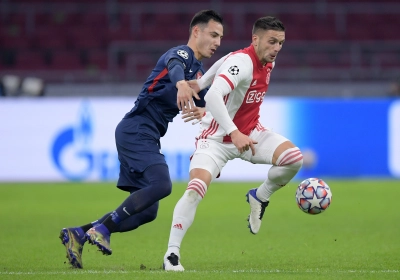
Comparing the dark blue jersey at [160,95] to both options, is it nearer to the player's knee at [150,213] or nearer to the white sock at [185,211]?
the player's knee at [150,213]

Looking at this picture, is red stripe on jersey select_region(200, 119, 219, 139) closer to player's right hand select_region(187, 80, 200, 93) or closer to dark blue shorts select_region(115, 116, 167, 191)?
player's right hand select_region(187, 80, 200, 93)

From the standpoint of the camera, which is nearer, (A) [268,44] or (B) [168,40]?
(A) [268,44]

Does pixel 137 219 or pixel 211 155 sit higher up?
pixel 211 155

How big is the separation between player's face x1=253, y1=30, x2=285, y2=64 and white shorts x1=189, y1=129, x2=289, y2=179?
0.77 m

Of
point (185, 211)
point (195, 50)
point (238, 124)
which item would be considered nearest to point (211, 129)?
point (238, 124)

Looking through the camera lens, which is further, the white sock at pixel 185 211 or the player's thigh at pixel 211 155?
the player's thigh at pixel 211 155

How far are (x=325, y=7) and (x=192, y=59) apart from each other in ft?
60.2

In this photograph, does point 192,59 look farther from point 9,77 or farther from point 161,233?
point 9,77

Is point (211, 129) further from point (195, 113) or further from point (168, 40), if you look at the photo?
point (168, 40)

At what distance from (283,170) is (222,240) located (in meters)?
2.21

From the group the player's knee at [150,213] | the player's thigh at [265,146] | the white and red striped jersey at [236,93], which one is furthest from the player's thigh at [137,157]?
the player's thigh at [265,146]

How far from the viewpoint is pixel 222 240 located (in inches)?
372

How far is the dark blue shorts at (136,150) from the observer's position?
23.3 feet

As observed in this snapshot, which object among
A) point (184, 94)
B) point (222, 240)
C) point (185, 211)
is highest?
point (184, 94)
